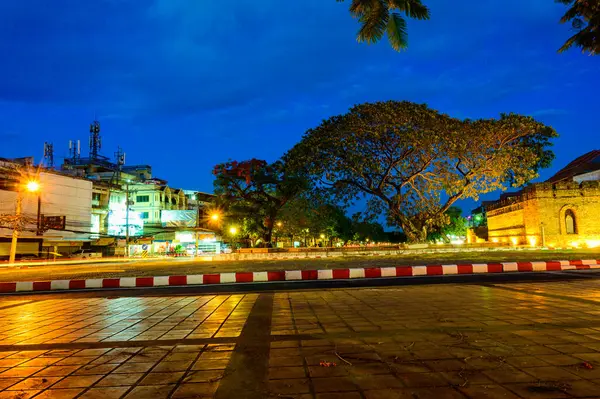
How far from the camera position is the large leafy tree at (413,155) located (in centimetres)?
2417

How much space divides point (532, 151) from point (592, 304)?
2488cm

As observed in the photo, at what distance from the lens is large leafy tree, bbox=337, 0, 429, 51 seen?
16.8 ft

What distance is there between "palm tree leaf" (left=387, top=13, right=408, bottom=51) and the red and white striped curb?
766 cm

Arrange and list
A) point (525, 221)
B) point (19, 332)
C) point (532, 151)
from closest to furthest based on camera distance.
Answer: point (19, 332) → point (532, 151) → point (525, 221)

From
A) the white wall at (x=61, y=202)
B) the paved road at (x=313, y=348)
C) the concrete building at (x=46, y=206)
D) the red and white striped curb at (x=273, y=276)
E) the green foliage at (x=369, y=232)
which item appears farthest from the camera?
the green foliage at (x=369, y=232)

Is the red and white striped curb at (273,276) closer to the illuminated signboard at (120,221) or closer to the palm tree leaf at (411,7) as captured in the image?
the palm tree leaf at (411,7)

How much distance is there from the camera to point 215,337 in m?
4.97

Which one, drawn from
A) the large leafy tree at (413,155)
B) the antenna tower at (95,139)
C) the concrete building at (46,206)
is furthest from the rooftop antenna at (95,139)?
the large leafy tree at (413,155)

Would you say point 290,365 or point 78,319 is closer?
point 290,365

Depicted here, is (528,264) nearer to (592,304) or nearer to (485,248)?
(592,304)

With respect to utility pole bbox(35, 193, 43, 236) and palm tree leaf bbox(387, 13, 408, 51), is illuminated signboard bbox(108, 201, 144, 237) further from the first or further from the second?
palm tree leaf bbox(387, 13, 408, 51)

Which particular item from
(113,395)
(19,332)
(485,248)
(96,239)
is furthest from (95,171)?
(113,395)

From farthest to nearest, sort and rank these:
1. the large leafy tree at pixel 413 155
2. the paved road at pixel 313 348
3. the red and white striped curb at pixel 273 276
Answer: the large leafy tree at pixel 413 155, the red and white striped curb at pixel 273 276, the paved road at pixel 313 348

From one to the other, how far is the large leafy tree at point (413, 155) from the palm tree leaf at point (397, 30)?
61.4 feet
